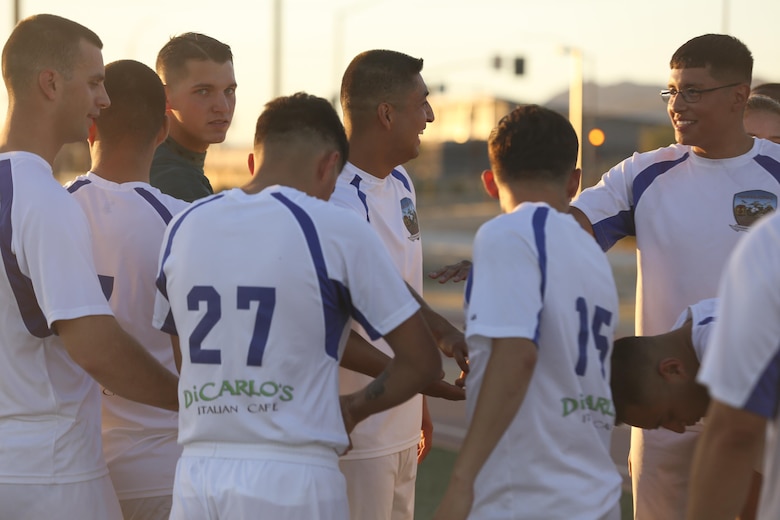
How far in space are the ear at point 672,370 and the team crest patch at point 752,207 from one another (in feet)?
4.69

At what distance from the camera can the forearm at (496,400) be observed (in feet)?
10.5

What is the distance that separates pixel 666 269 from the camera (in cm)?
495

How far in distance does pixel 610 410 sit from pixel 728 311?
3.13 ft

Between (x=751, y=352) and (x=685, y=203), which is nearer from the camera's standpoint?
(x=751, y=352)

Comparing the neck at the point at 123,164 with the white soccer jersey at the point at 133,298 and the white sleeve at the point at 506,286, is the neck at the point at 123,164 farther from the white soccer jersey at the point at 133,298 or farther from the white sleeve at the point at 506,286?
the white sleeve at the point at 506,286

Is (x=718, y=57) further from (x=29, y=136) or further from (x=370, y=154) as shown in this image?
(x=29, y=136)

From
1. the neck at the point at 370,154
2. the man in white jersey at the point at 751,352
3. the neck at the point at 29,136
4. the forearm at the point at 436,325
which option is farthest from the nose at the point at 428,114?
the man in white jersey at the point at 751,352

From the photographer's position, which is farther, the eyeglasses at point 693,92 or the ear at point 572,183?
the eyeglasses at point 693,92

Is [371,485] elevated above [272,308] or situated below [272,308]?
below

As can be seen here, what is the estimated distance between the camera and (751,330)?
250 cm

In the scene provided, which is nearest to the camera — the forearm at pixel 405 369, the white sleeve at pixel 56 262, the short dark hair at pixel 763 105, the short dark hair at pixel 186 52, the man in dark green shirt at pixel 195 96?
the forearm at pixel 405 369

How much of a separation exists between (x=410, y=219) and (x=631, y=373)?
169 cm

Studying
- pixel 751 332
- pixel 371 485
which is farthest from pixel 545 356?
pixel 371 485

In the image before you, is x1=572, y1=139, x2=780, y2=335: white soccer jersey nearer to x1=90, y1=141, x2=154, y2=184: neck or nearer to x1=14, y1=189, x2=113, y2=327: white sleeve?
x1=90, y1=141, x2=154, y2=184: neck
